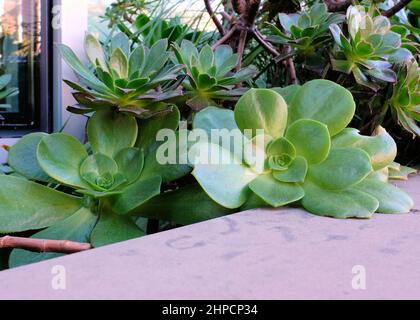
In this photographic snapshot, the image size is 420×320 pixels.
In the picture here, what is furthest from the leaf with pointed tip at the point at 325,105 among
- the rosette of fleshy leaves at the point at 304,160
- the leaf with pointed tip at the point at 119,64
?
the leaf with pointed tip at the point at 119,64

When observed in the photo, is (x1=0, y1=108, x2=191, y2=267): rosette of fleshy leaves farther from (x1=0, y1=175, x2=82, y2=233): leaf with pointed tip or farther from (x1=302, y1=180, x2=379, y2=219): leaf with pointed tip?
(x1=302, y1=180, x2=379, y2=219): leaf with pointed tip

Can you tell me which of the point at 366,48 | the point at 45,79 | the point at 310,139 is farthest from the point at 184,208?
the point at 45,79

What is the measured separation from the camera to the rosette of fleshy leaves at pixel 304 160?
0.48 m

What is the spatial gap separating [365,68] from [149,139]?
0.32 meters

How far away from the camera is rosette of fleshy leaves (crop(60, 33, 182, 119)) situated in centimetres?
53

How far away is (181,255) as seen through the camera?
335 mm

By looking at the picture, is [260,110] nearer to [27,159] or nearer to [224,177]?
[224,177]

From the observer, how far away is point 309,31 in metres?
0.68

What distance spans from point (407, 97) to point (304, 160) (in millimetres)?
245

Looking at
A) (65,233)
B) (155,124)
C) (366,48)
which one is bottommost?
(65,233)

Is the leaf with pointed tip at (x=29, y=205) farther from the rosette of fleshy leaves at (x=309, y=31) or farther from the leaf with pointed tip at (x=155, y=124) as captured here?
the rosette of fleshy leaves at (x=309, y=31)

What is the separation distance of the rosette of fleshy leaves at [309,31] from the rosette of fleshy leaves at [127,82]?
0.73 ft

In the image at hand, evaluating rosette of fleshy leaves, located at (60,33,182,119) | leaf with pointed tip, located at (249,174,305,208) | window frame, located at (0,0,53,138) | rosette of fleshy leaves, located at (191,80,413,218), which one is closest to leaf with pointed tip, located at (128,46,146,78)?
rosette of fleshy leaves, located at (60,33,182,119)
